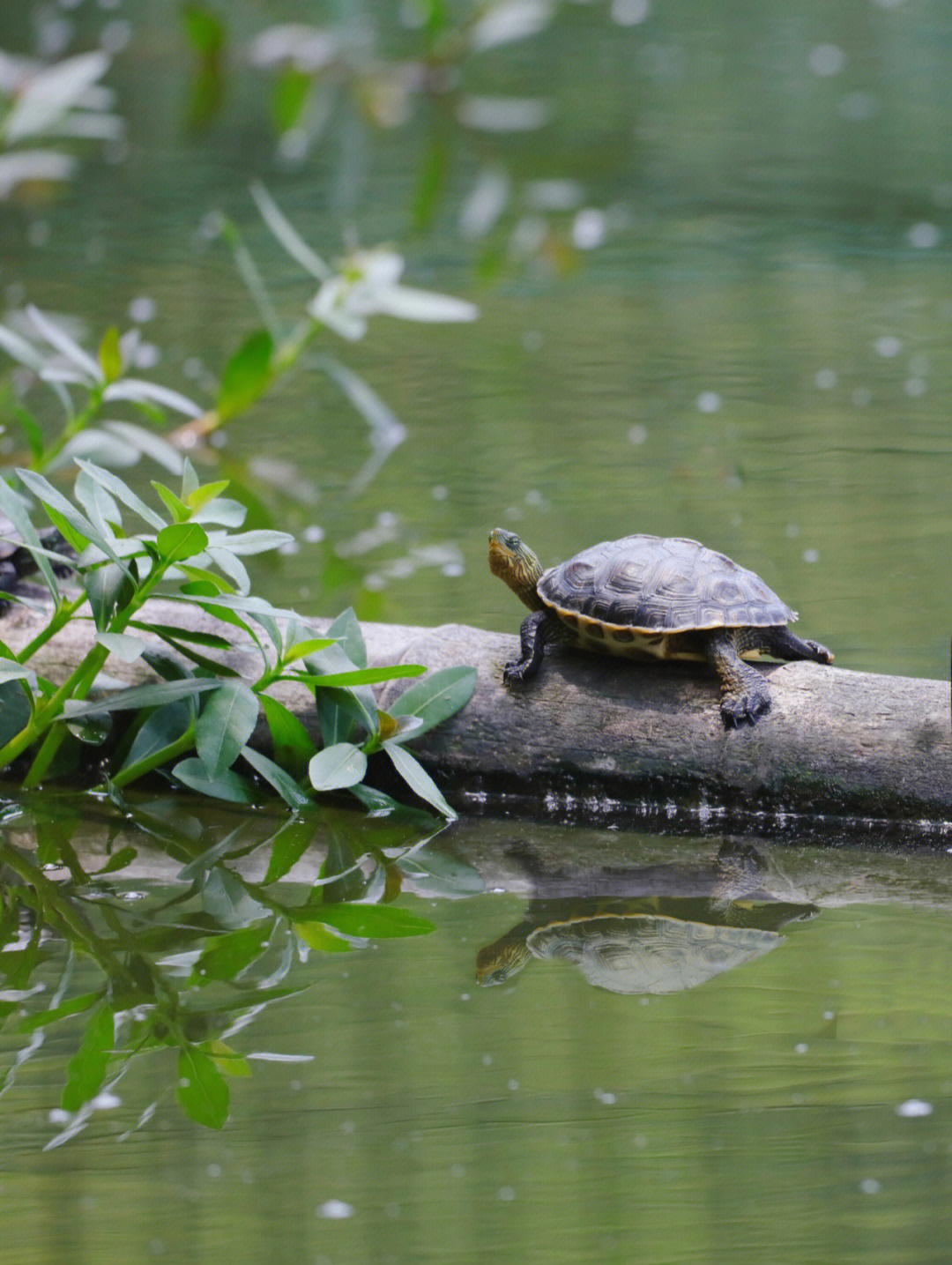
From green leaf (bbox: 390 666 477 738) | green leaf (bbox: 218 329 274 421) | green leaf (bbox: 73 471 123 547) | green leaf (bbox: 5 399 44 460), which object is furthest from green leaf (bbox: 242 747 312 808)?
green leaf (bbox: 218 329 274 421)

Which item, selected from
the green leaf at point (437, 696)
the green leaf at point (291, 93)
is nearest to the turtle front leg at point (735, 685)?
the green leaf at point (437, 696)

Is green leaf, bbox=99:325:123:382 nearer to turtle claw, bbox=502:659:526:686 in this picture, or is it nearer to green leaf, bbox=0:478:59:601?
green leaf, bbox=0:478:59:601

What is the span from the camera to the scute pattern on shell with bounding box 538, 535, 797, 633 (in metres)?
3.09

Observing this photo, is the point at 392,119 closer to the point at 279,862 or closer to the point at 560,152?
the point at 560,152

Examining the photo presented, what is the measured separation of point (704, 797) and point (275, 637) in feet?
2.74

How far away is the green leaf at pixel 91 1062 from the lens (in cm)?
208

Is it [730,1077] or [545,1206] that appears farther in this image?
[730,1077]

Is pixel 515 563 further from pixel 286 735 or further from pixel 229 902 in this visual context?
pixel 229 902

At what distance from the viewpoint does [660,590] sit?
314cm

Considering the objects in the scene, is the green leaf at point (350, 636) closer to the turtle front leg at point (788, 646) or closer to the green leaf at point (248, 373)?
the turtle front leg at point (788, 646)

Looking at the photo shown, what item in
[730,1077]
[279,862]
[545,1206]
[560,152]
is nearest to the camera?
[545,1206]

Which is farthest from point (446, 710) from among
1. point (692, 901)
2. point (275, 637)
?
point (692, 901)

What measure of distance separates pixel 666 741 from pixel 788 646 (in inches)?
13.7

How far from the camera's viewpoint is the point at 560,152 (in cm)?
1012
